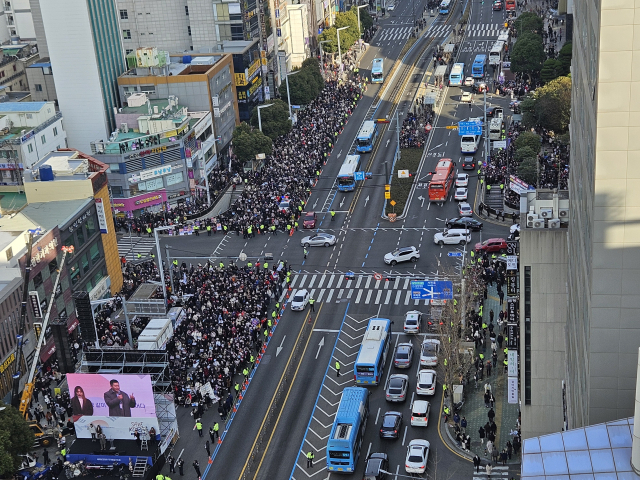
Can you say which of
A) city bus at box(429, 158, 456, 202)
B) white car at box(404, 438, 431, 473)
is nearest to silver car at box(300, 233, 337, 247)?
city bus at box(429, 158, 456, 202)

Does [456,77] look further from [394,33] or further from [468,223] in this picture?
[468,223]

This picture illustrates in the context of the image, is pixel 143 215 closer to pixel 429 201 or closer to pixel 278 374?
pixel 429 201

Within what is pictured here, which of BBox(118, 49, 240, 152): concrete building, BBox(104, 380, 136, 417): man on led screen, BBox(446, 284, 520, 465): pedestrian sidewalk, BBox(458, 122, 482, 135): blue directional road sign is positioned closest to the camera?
BBox(446, 284, 520, 465): pedestrian sidewalk

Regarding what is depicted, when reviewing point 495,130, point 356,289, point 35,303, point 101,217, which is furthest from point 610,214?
point 495,130

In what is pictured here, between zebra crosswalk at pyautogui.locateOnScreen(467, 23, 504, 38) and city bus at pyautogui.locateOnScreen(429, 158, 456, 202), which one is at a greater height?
zebra crosswalk at pyautogui.locateOnScreen(467, 23, 504, 38)

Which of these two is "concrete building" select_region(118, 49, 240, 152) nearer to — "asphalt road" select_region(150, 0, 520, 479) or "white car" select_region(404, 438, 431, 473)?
"asphalt road" select_region(150, 0, 520, 479)

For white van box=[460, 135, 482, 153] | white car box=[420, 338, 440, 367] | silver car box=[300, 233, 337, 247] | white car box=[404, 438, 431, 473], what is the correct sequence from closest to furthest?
white car box=[404, 438, 431, 473], white car box=[420, 338, 440, 367], silver car box=[300, 233, 337, 247], white van box=[460, 135, 482, 153]

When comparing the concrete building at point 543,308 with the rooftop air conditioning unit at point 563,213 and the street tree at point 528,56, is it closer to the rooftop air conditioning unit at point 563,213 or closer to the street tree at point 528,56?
the rooftop air conditioning unit at point 563,213
